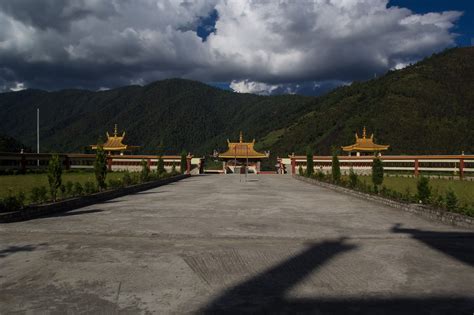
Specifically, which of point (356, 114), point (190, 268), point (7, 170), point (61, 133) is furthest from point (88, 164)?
point (61, 133)

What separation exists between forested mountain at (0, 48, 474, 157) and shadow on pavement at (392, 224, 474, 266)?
52.7m

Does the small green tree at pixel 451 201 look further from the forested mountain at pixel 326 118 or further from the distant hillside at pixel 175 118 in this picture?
the distant hillside at pixel 175 118

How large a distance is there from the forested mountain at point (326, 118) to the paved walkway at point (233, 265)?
178 feet

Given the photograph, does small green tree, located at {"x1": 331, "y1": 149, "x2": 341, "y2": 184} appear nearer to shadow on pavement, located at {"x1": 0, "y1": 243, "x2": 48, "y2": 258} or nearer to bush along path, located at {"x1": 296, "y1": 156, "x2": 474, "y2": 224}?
bush along path, located at {"x1": 296, "y1": 156, "x2": 474, "y2": 224}

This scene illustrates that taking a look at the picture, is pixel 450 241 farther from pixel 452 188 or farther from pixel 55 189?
pixel 55 189

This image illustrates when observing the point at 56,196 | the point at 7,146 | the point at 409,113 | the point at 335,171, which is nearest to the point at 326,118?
the point at 409,113

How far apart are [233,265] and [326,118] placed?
8623cm

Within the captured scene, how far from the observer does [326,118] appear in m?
88.0

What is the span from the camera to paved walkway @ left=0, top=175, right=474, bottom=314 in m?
3.85

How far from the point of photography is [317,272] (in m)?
4.86

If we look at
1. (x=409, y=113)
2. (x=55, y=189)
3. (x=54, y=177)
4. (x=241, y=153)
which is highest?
(x=409, y=113)

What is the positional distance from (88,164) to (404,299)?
3387 centimetres

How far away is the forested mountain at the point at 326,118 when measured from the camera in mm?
60966

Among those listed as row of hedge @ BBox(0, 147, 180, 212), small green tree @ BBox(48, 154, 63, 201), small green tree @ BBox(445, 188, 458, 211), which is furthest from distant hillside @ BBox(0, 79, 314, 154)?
small green tree @ BBox(445, 188, 458, 211)
